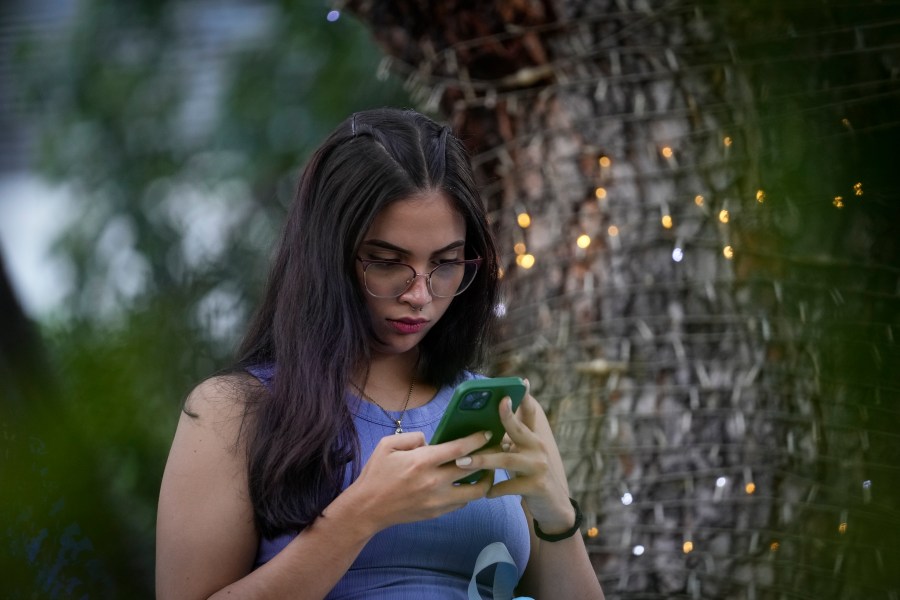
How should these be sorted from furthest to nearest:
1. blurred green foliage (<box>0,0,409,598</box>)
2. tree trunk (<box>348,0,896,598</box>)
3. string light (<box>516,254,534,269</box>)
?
blurred green foliage (<box>0,0,409,598</box>) → string light (<box>516,254,534,269</box>) → tree trunk (<box>348,0,896,598</box>)

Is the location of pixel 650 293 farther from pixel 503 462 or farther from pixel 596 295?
pixel 503 462

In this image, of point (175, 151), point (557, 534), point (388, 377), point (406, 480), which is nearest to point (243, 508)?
point (406, 480)

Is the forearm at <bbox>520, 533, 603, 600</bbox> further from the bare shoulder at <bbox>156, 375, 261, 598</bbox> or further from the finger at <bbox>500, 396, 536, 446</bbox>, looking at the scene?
the bare shoulder at <bbox>156, 375, 261, 598</bbox>

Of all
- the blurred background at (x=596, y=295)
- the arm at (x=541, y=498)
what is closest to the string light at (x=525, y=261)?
the blurred background at (x=596, y=295)

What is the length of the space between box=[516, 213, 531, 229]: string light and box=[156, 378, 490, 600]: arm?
3.51 ft

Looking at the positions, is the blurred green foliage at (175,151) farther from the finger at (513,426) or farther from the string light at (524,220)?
the finger at (513,426)

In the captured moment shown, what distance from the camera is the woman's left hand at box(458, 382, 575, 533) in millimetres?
1490

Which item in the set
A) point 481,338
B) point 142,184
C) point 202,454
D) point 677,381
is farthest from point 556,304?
point 142,184

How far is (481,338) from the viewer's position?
1942 millimetres

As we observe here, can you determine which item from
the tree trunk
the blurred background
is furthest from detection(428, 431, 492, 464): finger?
the tree trunk

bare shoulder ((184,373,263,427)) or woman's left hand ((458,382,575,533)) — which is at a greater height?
bare shoulder ((184,373,263,427))

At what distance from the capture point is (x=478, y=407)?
1.43m

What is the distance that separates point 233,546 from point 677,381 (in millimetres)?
1174

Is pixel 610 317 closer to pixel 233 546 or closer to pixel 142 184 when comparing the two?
pixel 233 546
